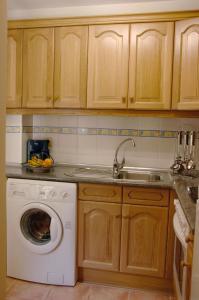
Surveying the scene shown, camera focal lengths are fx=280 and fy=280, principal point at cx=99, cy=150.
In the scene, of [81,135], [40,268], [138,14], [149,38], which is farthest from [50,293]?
[138,14]

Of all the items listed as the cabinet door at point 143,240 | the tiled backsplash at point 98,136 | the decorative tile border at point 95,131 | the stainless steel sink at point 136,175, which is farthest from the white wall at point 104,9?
the cabinet door at point 143,240

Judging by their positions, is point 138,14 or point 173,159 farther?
point 173,159

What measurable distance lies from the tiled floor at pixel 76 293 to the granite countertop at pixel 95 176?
0.88m

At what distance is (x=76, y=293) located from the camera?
221 cm

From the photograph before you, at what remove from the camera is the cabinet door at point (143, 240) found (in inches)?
85.7

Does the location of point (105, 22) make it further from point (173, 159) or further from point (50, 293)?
point (50, 293)

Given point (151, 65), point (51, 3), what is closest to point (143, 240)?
point (151, 65)

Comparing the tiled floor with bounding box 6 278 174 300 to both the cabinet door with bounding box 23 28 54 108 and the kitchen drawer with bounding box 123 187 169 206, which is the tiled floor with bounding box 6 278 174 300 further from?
the cabinet door with bounding box 23 28 54 108

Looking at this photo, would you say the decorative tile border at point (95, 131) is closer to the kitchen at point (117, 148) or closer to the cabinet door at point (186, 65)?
the kitchen at point (117, 148)

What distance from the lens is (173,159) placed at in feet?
8.59

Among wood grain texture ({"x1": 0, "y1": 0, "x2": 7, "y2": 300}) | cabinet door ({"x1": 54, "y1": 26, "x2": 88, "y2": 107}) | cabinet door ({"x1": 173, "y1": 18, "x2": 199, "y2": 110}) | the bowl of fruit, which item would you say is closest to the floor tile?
the bowl of fruit

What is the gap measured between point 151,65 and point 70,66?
0.70 m

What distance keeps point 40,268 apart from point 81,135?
126cm

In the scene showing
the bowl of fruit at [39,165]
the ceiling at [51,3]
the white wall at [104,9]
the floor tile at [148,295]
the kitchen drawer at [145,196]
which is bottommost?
the floor tile at [148,295]
